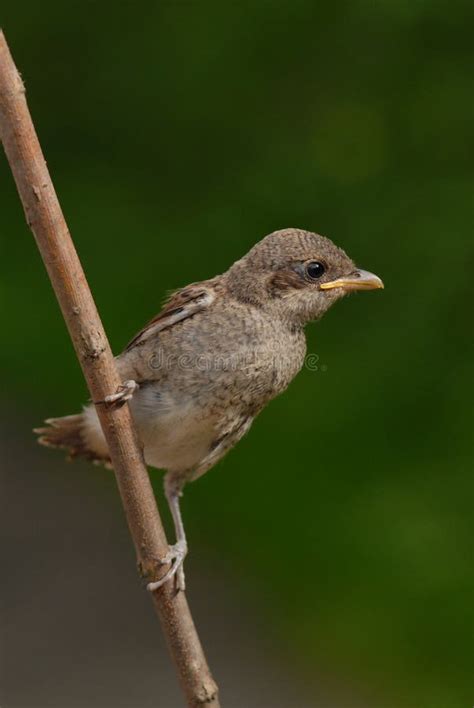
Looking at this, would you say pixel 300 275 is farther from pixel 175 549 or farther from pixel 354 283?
pixel 175 549

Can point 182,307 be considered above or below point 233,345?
above

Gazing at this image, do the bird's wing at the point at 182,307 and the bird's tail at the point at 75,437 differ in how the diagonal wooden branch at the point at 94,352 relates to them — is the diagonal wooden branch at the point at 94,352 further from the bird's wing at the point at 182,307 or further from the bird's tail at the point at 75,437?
the bird's tail at the point at 75,437

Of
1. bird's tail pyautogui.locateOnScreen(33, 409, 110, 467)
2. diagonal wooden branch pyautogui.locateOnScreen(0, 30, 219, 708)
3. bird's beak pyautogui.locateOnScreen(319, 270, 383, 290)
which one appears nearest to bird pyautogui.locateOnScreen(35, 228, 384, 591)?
bird's beak pyautogui.locateOnScreen(319, 270, 383, 290)

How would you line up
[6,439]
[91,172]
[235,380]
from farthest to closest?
[6,439] → [91,172] → [235,380]

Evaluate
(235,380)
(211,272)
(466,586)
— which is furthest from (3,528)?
(235,380)

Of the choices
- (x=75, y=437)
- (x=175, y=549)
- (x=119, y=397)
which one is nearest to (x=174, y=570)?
(x=175, y=549)

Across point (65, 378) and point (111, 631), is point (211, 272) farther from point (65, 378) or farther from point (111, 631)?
point (111, 631)

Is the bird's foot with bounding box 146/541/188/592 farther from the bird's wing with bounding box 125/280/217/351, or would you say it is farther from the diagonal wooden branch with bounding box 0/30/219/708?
the bird's wing with bounding box 125/280/217/351
